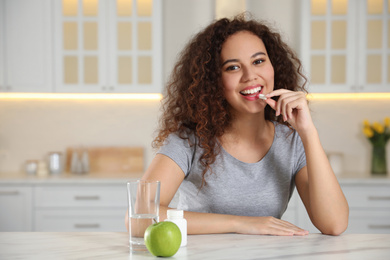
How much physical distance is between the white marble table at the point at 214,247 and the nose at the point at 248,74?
2.02 feet

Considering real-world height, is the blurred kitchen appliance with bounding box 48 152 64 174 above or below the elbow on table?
below

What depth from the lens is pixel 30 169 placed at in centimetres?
381

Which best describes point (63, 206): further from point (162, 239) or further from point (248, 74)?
point (162, 239)

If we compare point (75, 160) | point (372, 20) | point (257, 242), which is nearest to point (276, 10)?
point (372, 20)

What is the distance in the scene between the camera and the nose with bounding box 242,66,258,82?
1.76m

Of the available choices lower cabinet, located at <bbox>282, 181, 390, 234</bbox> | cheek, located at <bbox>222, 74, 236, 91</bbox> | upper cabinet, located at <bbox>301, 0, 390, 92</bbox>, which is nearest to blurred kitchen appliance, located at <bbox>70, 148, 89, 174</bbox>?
upper cabinet, located at <bbox>301, 0, 390, 92</bbox>

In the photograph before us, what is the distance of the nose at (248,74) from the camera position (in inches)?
69.4

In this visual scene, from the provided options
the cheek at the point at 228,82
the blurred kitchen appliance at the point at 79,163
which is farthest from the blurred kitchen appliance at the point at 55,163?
the cheek at the point at 228,82

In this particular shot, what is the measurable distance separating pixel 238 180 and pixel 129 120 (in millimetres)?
2435

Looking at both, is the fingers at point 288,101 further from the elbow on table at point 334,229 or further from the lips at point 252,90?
the elbow on table at point 334,229

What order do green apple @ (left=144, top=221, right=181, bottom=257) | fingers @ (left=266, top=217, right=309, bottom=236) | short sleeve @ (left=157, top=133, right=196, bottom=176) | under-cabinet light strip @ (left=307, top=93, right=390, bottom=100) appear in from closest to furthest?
green apple @ (left=144, top=221, right=181, bottom=257)
fingers @ (left=266, top=217, right=309, bottom=236)
short sleeve @ (left=157, top=133, right=196, bottom=176)
under-cabinet light strip @ (left=307, top=93, right=390, bottom=100)

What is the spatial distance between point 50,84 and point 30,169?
72 cm

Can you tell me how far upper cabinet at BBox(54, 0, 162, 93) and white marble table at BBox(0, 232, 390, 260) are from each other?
2.39 m

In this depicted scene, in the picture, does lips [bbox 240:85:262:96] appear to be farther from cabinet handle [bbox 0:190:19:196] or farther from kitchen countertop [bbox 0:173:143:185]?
cabinet handle [bbox 0:190:19:196]
